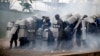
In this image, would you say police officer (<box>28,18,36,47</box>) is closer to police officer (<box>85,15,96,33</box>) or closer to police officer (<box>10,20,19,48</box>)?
police officer (<box>10,20,19,48</box>)

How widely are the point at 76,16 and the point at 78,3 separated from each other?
0.11 meters

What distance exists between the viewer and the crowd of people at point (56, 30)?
119 cm

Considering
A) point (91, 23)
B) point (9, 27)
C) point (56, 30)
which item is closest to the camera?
point (9, 27)

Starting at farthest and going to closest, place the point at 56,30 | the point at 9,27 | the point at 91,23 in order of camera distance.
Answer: the point at 91,23, the point at 56,30, the point at 9,27

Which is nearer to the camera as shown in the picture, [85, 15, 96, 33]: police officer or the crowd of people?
the crowd of people

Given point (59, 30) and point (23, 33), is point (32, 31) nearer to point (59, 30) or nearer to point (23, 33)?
point (23, 33)


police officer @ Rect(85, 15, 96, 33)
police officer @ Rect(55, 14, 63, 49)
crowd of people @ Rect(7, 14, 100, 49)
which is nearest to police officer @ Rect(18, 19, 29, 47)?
crowd of people @ Rect(7, 14, 100, 49)

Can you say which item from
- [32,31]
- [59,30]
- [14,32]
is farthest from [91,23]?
[14,32]

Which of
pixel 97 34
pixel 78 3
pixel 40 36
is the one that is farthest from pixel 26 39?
pixel 97 34

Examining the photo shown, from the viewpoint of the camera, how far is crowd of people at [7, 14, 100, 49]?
1188mm

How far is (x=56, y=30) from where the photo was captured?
4.17 ft

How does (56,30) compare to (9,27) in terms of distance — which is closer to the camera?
(9,27)

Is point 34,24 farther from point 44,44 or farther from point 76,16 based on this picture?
point 76,16

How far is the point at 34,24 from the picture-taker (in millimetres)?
1220
